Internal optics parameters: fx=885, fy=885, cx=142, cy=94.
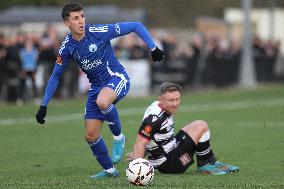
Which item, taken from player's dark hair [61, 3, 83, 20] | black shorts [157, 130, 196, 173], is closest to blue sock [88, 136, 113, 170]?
black shorts [157, 130, 196, 173]

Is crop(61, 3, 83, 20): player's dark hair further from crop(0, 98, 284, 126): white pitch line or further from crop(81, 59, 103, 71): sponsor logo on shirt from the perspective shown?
crop(0, 98, 284, 126): white pitch line

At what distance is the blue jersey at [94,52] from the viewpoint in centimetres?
1136

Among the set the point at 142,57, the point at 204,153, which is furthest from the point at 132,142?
the point at 142,57

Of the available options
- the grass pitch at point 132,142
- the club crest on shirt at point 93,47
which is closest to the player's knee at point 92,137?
the grass pitch at point 132,142

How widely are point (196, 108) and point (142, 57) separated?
5926mm

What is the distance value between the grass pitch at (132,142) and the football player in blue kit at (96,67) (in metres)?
A: 0.64

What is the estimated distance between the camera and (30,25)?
40.3 m

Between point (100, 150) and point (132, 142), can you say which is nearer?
point (100, 150)

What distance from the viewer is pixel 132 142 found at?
16328 mm

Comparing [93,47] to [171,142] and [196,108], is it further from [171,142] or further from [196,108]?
[196,108]

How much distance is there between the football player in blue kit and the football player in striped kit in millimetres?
472

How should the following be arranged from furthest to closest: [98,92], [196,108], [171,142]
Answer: [196,108] → [171,142] → [98,92]

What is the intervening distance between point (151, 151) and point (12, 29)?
27087 mm

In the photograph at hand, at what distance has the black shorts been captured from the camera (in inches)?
461
